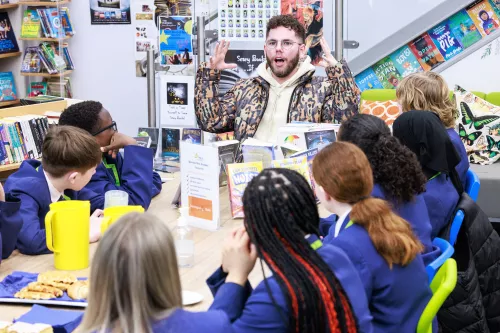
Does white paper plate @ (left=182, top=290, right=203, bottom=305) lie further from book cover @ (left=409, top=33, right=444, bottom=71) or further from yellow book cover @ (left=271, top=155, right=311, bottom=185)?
book cover @ (left=409, top=33, right=444, bottom=71)

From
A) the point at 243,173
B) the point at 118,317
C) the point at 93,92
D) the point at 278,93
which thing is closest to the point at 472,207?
the point at 243,173

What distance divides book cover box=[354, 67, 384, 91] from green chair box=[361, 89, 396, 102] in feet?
0.63

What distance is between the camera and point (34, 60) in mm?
7082

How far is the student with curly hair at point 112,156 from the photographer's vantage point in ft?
11.2

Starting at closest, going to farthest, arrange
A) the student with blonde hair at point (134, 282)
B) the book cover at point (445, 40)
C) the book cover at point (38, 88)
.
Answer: the student with blonde hair at point (134, 282), the book cover at point (445, 40), the book cover at point (38, 88)

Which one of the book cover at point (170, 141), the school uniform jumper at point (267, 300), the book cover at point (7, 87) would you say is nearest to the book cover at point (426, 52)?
the book cover at point (170, 141)

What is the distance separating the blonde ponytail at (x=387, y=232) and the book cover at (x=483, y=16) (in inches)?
175

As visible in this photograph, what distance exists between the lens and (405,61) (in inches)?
257

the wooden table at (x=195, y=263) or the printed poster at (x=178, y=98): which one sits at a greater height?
the printed poster at (x=178, y=98)

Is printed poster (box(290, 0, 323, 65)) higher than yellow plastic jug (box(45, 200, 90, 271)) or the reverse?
higher

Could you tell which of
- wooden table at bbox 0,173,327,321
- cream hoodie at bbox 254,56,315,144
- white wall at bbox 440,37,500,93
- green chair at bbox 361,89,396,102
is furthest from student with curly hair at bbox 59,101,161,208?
white wall at bbox 440,37,500,93

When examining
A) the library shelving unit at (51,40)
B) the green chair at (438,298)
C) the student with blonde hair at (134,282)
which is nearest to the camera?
the student with blonde hair at (134,282)

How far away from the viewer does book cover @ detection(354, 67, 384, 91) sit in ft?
21.6

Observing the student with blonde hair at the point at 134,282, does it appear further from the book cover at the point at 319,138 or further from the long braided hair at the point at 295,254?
the book cover at the point at 319,138
